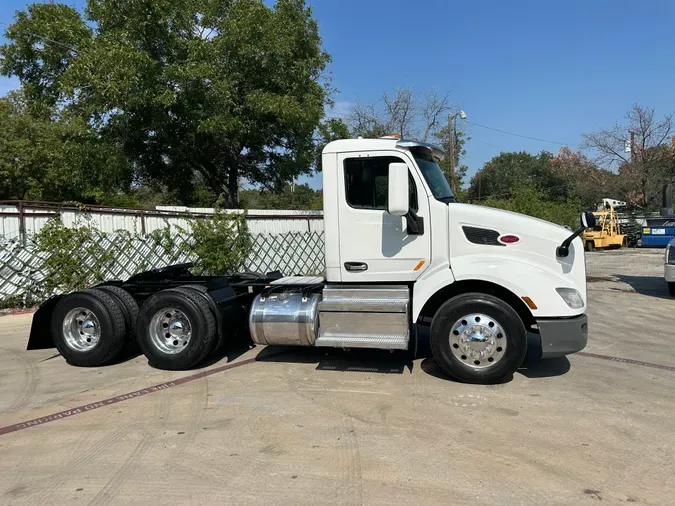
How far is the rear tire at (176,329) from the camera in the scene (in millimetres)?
6145

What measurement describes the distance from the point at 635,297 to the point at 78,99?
64.5 feet

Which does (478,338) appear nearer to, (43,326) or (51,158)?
(43,326)

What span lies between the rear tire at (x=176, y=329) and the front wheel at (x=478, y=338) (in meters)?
2.85

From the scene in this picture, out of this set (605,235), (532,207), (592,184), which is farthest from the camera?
(592,184)

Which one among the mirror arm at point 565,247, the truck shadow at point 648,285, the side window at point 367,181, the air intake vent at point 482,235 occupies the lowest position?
the truck shadow at point 648,285

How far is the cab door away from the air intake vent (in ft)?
1.50

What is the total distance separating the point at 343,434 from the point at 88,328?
4208 mm

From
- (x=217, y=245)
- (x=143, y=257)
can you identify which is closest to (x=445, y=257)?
(x=217, y=245)

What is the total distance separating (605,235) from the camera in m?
29.4

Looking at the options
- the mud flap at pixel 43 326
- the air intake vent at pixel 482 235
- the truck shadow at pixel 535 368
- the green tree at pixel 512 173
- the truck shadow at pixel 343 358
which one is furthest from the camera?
the green tree at pixel 512 173

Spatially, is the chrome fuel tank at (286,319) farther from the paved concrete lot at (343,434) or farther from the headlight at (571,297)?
the headlight at (571,297)

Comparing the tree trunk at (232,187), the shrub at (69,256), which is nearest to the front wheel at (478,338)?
the shrub at (69,256)

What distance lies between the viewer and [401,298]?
18.6 feet

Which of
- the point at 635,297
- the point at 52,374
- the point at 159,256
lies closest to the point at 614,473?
the point at 52,374
